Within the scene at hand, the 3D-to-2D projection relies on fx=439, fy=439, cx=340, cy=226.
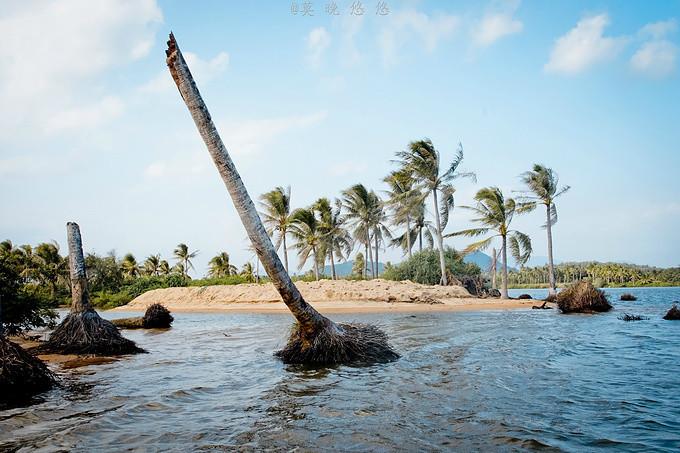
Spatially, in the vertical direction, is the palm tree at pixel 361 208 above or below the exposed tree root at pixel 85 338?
above

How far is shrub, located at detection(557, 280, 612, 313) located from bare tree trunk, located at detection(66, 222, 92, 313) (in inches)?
841

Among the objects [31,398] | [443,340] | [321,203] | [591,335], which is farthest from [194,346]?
[321,203]

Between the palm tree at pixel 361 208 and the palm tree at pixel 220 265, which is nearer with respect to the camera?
the palm tree at pixel 361 208

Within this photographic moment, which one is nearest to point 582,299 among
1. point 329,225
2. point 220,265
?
point 329,225

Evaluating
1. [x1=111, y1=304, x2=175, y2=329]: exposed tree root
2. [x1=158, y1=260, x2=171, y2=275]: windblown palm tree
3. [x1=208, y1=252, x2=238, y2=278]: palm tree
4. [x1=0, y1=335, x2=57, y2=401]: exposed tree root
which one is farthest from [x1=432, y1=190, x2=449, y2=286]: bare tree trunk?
[x1=158, y1=260, x2=171, y2=275]: windblown palm tree

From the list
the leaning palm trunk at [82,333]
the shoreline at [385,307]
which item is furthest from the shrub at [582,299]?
the leaning palm trunk at [82,333]

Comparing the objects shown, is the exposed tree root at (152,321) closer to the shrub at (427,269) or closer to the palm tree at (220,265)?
the shrub at (427,269)

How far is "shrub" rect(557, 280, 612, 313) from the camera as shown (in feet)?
73.0

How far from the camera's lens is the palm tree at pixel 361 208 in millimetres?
44344

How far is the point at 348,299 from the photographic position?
1205 inches

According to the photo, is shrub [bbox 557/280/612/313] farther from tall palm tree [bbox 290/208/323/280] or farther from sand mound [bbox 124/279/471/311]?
tall palm tree [bbox 290/208/323/280]

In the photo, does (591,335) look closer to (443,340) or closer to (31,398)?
(443,340)

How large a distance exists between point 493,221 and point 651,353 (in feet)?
73.2

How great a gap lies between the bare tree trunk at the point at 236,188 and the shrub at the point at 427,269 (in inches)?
1046
